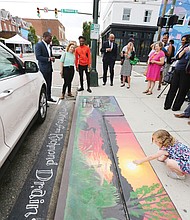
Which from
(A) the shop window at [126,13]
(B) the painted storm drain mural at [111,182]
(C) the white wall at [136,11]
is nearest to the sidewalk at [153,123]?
(B) the painted storm drain mural at [111,182]

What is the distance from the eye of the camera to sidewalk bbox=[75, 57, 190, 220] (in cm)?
188

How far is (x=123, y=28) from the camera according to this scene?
71.2ft

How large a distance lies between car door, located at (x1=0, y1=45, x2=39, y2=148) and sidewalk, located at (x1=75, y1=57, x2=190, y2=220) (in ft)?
5.99

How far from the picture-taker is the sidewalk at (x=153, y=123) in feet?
6.16

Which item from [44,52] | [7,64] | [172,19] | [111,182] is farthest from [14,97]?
[172,19]

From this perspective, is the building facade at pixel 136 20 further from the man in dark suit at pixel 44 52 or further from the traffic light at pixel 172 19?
the man in dark suit at pixel 44 52

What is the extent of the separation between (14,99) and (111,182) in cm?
150

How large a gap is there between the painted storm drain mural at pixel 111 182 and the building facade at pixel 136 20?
2151 centimetres

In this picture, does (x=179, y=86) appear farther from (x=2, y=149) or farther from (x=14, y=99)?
(x=2, y=149)

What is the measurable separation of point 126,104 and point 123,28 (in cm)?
2000

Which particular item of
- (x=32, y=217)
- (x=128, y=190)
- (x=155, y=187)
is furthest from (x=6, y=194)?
(x=155, y=187)

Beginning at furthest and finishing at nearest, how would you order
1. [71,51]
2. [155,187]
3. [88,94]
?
[88,94] → [71,51] → [155,187]

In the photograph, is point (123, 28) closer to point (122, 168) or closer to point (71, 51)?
point (71, 51)

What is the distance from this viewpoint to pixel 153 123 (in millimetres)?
3578
